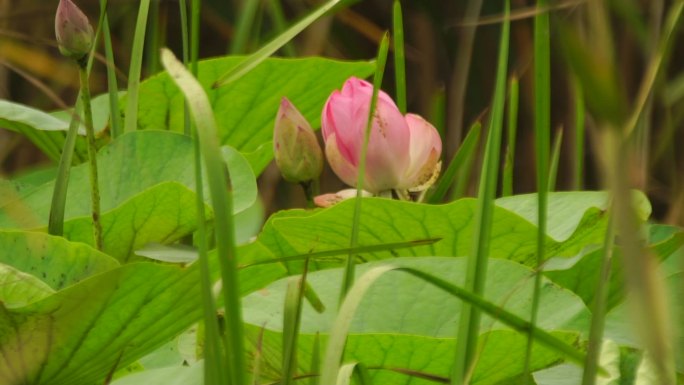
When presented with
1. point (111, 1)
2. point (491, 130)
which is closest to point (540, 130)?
point (491, 130)

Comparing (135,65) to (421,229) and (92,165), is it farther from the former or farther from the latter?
(421,229)

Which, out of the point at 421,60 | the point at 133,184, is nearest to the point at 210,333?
the point at 133,184

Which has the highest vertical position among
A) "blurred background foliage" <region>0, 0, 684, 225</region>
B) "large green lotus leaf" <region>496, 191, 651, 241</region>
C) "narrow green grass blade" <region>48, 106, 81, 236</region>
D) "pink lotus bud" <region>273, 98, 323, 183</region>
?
"blurred background foliage" <region>0, 0, 684, 225</region>

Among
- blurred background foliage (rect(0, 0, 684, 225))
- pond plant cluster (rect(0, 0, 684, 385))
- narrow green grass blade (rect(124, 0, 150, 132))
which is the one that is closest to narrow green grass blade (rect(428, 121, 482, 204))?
pond plant cluster (rect(0, 0, 684, 385))

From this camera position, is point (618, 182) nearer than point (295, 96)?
Yes

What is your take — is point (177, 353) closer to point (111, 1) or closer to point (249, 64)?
point (249, 64)

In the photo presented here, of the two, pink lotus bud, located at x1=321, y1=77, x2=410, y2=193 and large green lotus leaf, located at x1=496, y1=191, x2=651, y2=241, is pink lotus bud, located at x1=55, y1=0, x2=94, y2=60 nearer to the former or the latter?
pink lotus bud, located at x1=321, y1=77, x2=410, y2=193

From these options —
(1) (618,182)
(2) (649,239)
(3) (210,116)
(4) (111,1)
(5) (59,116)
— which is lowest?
(1) (618,182)
